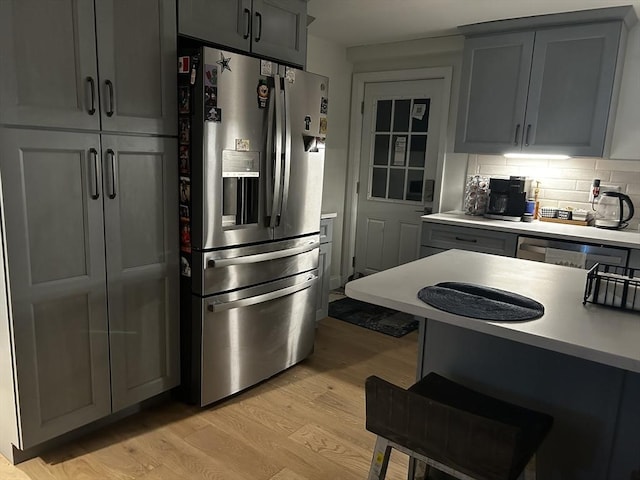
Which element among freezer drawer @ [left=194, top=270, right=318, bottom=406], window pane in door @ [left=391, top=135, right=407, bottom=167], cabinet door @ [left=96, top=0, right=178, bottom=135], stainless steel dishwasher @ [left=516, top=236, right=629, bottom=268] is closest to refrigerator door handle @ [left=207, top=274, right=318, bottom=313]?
freezer drawer @ [left=194, top=270, right=318, bottom=406]

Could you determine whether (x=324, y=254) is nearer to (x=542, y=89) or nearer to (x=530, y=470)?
(x=542, y=89)

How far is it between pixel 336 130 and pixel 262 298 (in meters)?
2.30

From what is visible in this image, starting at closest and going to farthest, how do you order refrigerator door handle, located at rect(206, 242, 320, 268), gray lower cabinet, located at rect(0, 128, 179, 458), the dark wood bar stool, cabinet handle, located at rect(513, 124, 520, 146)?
the dark wood bar stool
gray lower cabinet, located at rect(0, 128, 179, 458)
refrigerator door handle, located at rect(206, 242, 320, 268)
cabinet handle, located at rect(513, 124, 520, 146)

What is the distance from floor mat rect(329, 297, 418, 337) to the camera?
3717mm

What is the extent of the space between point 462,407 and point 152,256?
5.10ft

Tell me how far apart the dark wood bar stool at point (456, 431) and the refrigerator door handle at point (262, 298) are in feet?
4.01

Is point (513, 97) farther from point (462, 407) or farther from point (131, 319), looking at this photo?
point (131, 319)

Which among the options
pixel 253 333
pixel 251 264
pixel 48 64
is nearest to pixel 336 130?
pixel 251 264

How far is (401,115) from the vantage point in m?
4.27

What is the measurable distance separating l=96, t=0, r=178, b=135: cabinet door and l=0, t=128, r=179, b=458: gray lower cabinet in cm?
10

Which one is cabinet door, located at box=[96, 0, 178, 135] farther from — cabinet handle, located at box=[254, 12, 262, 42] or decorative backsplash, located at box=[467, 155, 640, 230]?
decorative backsplash, located at box=[467, 155, 640, 230]

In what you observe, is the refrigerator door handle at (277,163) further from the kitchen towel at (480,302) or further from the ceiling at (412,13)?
the kitchen towel at (480,302)

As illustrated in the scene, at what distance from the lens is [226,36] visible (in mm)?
2383

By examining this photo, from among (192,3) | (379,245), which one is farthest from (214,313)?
(379,245)
